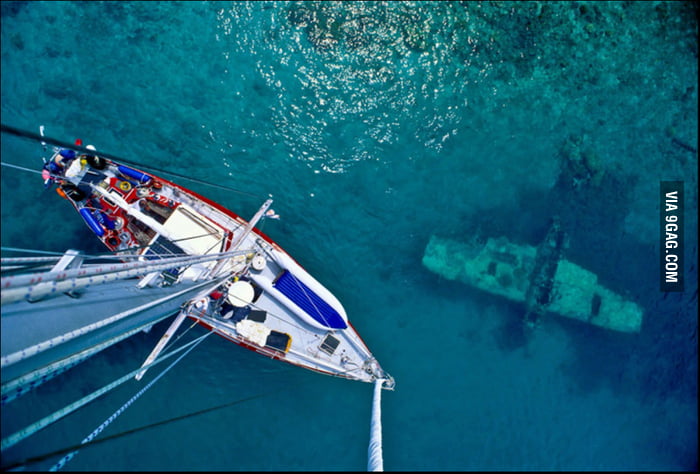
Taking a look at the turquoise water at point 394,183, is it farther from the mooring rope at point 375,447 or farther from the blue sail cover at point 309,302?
the mooring rope at point 375,447

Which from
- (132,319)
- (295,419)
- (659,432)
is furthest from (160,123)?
(659,432)

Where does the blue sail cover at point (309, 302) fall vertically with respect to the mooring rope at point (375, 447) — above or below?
above

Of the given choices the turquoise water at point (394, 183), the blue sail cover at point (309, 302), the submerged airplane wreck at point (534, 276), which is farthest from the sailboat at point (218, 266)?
the submerged airplane wreck at point (534, 276)

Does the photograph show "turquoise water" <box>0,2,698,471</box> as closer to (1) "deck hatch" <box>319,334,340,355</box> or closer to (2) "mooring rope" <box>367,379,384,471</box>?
(1) "deck hatch" <box>319,334,340,355</box>

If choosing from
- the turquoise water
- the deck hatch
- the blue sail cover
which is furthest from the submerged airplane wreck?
the deck hatch

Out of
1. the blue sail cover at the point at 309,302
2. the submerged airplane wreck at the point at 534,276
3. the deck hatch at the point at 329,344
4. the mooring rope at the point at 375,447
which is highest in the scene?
the submerged airplane wreck at the point at 534,276

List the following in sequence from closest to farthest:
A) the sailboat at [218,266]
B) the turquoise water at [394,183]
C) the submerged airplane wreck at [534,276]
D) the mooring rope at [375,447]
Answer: the mooring rope at [375,447], the sailboat at [218,266], the turquoise water at [394,183], the submerged airplane wreck at [534,276]

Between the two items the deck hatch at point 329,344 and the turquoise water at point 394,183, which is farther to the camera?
the turquoise water at point 394,183
